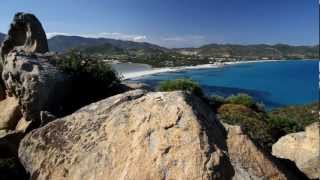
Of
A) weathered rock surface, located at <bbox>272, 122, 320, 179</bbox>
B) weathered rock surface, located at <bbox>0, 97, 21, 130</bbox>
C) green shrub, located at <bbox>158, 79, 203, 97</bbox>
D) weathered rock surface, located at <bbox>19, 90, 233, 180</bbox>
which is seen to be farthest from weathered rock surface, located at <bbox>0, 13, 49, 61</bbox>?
green shrub, located at <bbox>158, 79, 203, 97</bbox>

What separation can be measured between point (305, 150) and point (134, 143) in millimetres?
5360

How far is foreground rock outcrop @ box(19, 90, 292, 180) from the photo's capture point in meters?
4.98

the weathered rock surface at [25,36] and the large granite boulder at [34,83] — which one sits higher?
the weathered rock surface at [25,36]

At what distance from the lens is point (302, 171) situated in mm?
7512

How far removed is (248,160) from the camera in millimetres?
5336

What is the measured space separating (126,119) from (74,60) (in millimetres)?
6091

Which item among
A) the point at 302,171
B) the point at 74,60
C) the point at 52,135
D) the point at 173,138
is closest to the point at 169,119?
the point at 173,138

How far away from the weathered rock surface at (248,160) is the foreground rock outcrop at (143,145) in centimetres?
1

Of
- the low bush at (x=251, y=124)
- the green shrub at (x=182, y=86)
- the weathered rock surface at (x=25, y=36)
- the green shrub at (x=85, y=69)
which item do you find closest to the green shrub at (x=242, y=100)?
the green shrub at (x=182, y=86)

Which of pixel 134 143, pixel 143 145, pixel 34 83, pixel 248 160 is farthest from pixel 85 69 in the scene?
pixel 248 160

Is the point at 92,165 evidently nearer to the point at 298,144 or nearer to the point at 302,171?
the point at 302,171

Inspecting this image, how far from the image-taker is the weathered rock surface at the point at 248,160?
5125 millimetres

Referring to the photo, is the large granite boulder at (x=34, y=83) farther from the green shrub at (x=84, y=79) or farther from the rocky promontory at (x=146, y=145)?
the rocky promontory at (x=146, y=145)

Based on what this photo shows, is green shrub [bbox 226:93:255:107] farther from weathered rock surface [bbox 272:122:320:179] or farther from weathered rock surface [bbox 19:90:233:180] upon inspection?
weathered rock surface [bbox 19:90:233:180]
